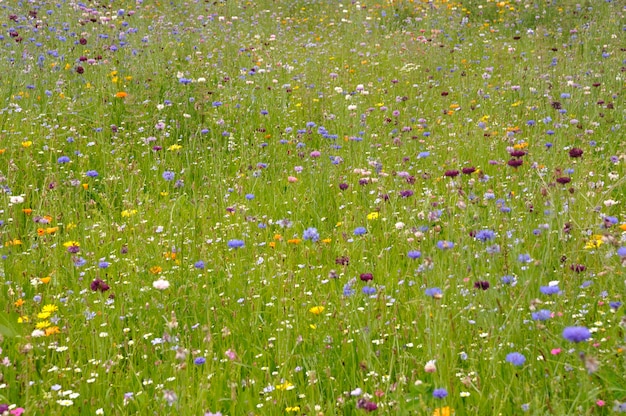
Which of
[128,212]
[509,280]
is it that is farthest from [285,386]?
→ [128,212]

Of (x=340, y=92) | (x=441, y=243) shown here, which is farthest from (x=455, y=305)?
(x=340, y=92)

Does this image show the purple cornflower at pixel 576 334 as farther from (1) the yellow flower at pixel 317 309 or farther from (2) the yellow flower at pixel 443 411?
(1) the yellow flower at pixel 317 309

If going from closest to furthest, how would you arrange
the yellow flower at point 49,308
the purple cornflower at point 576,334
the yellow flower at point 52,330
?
the purple cornflower at point 576,334, the yellow flower at point 52,330, the yellow flower at point 49,308

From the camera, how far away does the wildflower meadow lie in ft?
6.40

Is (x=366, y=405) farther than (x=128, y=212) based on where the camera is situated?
No

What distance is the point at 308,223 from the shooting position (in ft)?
11.2

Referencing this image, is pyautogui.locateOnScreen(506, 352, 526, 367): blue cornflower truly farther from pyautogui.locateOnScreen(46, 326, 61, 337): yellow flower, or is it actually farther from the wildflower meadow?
pyautogui.locateOnScreen(46, 326, 61, 337): yellow flower

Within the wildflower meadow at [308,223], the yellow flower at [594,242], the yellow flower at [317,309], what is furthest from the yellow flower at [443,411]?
the yellow flower at [594,242]

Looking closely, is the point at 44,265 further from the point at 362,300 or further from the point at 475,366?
the point at 475,366

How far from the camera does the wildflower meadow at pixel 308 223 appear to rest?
76.9 inches

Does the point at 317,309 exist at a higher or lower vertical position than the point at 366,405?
lower

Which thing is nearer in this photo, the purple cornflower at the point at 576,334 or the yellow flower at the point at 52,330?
the purple cornflower at the point at 576,334

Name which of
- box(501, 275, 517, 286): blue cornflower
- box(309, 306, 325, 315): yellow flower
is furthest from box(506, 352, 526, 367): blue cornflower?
box(309, 306, 325, 315): yellow flower

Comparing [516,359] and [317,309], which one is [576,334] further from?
[317,309]
